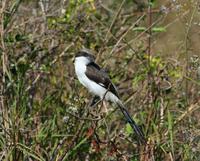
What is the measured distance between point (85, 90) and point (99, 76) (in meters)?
0.64

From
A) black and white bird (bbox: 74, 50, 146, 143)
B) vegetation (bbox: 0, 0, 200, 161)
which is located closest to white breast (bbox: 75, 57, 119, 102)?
black and white bird (bbox: 74, 50, 146, 143)

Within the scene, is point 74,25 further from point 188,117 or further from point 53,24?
point 188,117

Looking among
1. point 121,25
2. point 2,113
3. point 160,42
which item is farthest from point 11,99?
point 160,42

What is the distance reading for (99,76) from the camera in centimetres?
598

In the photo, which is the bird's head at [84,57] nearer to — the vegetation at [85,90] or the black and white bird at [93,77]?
the black and white bird at [93,77]

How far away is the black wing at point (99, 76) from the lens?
5.93m

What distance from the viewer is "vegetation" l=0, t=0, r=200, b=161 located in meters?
4.98

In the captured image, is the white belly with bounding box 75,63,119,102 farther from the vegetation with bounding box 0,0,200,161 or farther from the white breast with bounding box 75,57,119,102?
the vegetation with bounding box 0,0,200,161

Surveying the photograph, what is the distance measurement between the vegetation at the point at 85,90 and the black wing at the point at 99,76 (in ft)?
0.39

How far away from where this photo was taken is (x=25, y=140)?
5422 millimetres

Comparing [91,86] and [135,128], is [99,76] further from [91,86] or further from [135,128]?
[135,128]

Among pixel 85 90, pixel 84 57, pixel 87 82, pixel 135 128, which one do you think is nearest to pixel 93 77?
pixel 87 82

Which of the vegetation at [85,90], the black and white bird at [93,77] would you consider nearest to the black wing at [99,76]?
the black and white bird at [93,77]

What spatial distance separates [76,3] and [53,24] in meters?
0.34
